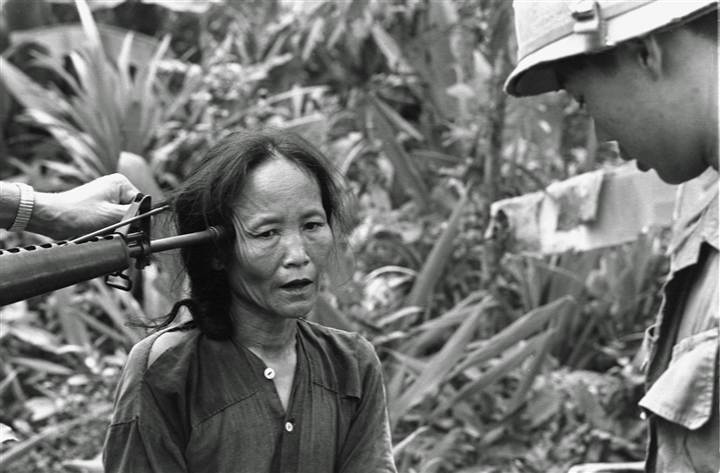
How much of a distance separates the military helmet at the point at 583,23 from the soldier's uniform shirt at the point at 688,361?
487mm

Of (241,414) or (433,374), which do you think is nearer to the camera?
(241,414)

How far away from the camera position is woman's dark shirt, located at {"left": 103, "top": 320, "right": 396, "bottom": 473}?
2.34 meters

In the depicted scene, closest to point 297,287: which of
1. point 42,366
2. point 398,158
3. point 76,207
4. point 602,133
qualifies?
point 76,207

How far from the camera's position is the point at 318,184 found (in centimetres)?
252

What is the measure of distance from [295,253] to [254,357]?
285 mm

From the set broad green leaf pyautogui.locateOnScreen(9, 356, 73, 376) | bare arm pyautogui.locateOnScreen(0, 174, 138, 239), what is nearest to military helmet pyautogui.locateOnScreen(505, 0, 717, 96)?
bare arm pyautogui.locateOnScreen(0, 174, 138, 239)

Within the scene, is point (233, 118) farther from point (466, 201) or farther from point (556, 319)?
point (556, 319)

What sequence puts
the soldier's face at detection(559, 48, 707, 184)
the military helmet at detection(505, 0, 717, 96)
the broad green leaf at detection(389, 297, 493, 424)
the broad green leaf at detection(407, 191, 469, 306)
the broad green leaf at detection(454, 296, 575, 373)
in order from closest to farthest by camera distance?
the military helmet at detection(505, 0, 717, 96), the soldier's face at detection(559, 48, 707, 184), the broad green leaf at detection(389, 297, 493, 424), the broad green leaf at detection(454, 296, 575, 373), the broad green leaf at detection(407, 191, 469, 306)

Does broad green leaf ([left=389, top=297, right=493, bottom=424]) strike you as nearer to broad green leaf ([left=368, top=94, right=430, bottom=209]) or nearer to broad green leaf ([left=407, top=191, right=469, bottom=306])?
broad green leaf ([left=407, top=191, right=469, bottom=306])

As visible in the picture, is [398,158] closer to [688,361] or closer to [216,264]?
[216,264]

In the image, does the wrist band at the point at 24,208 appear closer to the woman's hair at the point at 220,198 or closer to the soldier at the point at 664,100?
the woman's hair at the point at 220,198

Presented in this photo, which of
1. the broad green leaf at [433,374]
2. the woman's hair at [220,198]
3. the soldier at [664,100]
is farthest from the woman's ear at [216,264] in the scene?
the broad green leaf at [433,374]

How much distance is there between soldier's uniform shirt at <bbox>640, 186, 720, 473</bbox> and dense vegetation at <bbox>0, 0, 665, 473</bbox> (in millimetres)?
1932

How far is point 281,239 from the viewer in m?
2.39
